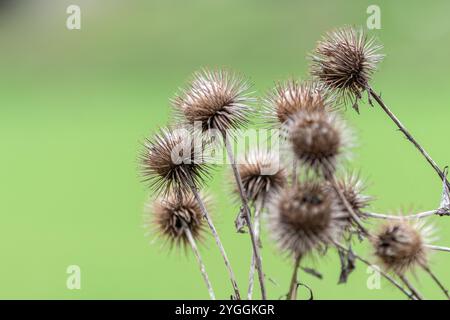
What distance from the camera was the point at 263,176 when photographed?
1.96 meters

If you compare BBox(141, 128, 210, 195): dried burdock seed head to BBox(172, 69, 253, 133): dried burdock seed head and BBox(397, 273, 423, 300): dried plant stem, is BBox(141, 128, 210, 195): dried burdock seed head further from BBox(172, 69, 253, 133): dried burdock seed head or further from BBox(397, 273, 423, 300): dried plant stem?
BBox(397, 273, 423, 300): dried plant stem

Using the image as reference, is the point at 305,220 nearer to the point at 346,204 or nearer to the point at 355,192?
the point at 346,204

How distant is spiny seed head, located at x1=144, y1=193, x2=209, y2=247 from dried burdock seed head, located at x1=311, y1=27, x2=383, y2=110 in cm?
47

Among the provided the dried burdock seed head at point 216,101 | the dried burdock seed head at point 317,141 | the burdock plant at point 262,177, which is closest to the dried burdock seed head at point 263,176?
the burdock plant at point 262,177

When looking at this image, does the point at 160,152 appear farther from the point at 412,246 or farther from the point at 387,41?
the point at 387,41

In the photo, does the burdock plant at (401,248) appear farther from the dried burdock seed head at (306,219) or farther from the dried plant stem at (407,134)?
the dried plant stem at (407,134)

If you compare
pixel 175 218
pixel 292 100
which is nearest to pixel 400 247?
pixel 292 100

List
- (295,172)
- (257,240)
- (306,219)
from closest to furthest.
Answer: (306,219) < (295,172) < (257,240)

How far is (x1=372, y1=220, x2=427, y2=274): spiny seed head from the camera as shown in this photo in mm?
1532

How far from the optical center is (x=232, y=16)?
60.8 feet

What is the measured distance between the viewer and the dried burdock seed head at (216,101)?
6.50 ft

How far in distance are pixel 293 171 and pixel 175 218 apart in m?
0.66

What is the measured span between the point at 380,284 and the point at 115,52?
1671 cm

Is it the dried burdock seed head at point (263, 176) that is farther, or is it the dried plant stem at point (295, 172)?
the dried burdock seed head at point (263, 176)
